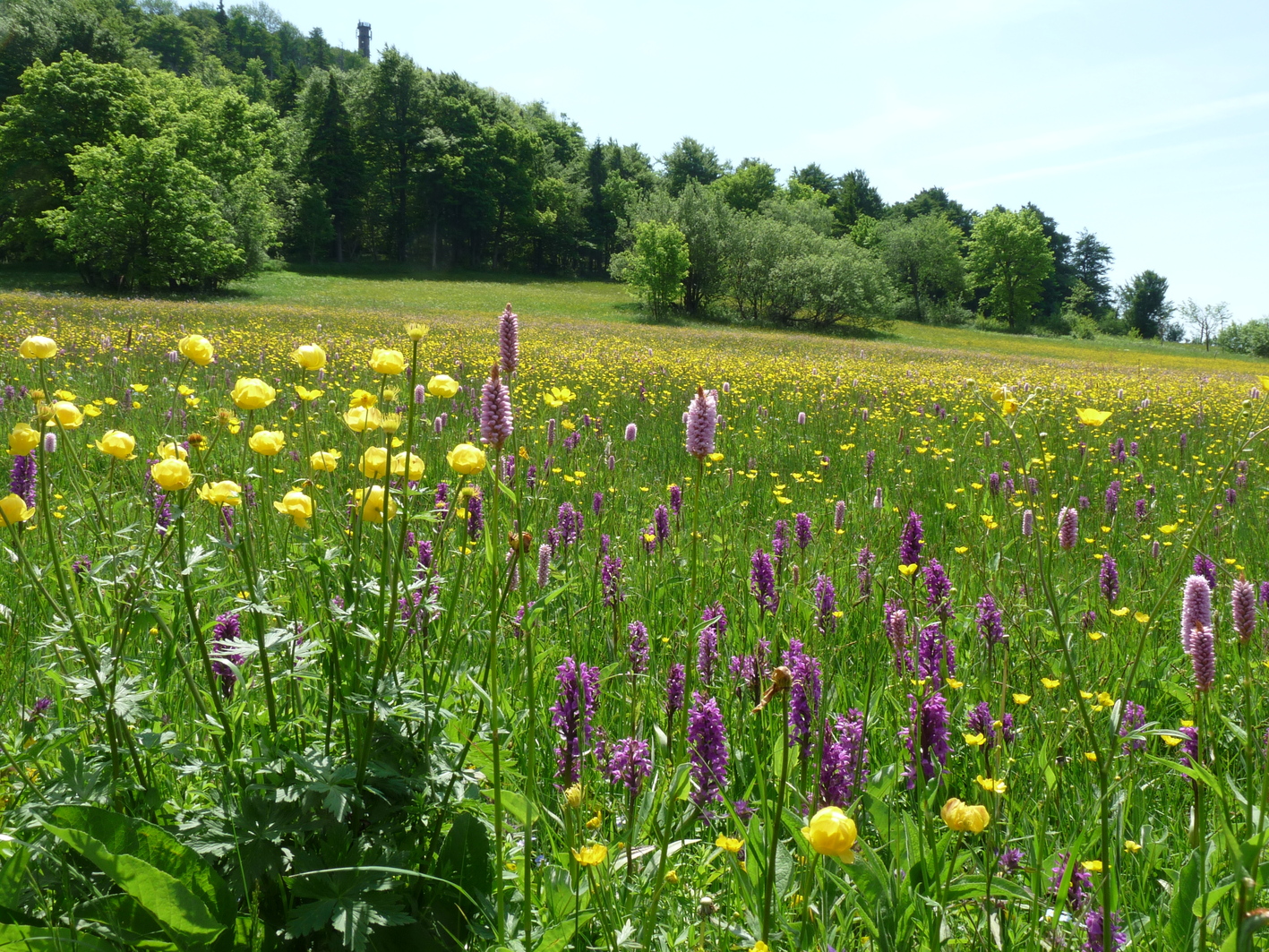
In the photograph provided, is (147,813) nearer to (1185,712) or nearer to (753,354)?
(1185,712)

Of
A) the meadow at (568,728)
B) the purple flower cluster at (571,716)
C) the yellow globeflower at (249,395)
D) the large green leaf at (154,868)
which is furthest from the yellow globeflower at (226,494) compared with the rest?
the purple flower cluster at (571,716)

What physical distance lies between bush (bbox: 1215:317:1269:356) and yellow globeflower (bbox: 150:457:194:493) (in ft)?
226

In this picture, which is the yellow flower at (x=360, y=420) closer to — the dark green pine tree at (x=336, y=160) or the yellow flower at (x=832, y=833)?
the yellow flower at (x=832, y=833)

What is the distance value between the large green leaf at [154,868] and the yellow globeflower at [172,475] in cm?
49

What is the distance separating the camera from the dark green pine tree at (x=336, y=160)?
53.0 meters

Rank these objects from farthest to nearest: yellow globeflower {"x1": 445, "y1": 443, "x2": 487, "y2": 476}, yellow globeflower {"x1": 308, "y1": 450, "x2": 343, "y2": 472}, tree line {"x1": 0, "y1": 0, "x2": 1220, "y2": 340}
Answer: tree line {"x1": 0, "y1": 0, "x2": 1220, "y2": 340} < yellow globeflower {"x1": 308, "y1": 450, "x2": 343, "y2": 472} < yellow globeflower {"x1": 445, "y1": 443, "x2": 487, "y2": 476}

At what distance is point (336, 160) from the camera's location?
176ft

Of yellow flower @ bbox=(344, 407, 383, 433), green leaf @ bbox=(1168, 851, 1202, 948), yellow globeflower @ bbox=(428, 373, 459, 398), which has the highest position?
yellow globeflower @ bbox=(428, 373, 459, 398)

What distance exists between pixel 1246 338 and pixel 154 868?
7392 cm

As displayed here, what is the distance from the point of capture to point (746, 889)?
1321 millimetres

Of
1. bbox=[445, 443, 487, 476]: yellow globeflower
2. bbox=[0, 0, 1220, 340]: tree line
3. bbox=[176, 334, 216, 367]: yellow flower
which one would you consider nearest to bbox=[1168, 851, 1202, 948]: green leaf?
bbox=[445, 443, 487, 476]: yellow globeflower

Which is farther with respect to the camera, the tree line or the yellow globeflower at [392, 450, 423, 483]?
the tree line

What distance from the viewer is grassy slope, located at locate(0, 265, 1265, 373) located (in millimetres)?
28572

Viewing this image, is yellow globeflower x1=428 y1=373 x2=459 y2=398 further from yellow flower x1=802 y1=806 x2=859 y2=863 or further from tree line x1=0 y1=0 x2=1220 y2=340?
tree line x1=0 y1=0 x2=1220 y2=340
